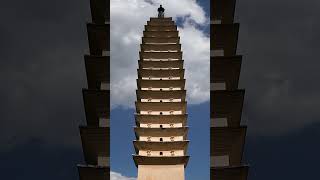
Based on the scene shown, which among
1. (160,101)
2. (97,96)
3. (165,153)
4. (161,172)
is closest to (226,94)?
(97,96)

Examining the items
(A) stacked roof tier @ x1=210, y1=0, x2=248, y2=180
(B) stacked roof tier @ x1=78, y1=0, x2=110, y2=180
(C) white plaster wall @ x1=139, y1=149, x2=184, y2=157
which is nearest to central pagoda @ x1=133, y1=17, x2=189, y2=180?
(C) white plaster wall @ x1=139, y1=149, x2=184, y2=157

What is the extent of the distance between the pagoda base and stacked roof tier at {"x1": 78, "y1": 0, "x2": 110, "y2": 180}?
5.26m

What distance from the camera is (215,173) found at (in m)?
15.3

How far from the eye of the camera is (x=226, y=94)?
1666 cm

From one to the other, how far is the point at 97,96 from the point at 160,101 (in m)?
13.0

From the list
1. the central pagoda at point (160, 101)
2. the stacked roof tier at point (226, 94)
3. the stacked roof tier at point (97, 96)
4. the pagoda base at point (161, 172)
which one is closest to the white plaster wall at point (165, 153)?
the central pagoda at point (160, 101)

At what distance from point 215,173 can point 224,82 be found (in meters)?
3.36

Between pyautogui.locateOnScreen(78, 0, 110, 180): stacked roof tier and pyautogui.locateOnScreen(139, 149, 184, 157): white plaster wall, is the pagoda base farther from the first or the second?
pyautogui.locateOnScreen(78, 0, 110, 180): stacked roof tier

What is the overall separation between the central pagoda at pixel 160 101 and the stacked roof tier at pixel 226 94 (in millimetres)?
7556

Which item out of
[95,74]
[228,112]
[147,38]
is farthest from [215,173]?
[147,38]

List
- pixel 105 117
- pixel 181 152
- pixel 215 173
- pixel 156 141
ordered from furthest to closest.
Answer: pixel 156 141, pixel 181 152, pixel 105 117, pixel 215 173

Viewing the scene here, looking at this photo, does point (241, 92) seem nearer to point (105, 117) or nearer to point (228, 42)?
point (228, 42)

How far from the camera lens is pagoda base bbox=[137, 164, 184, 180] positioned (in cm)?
2197

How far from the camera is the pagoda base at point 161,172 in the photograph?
2197 centimetres
